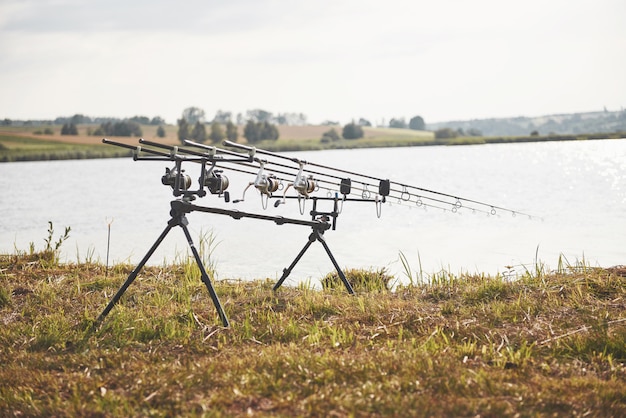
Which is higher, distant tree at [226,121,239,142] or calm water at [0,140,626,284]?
distant tree at [226,121,239,142]

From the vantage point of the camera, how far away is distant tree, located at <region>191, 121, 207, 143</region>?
89.7 meters

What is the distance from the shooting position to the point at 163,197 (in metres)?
34.1

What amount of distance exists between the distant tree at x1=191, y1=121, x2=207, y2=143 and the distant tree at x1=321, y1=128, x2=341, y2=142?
1575 cm

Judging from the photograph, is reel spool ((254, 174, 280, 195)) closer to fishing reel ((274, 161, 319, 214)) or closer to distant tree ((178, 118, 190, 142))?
fishing reel ((274, 161, 319, 214))

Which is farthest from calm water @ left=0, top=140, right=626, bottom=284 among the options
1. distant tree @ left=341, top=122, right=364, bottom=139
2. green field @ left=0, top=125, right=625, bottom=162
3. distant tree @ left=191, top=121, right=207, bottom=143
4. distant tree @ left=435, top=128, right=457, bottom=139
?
distant tree @ left=435, top=128, right=457, bottom=139

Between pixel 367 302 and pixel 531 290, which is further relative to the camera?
pixel 531 290

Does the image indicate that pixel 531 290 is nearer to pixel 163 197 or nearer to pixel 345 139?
pixel 163 197

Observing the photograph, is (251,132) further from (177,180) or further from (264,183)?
(177,180)

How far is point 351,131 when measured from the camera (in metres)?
103

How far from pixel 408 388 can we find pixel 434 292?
3670 mm

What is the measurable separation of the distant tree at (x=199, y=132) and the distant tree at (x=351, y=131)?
20937mm

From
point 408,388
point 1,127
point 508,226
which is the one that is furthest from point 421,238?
point 1,127

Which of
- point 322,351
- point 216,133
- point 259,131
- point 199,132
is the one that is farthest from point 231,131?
point 322,351

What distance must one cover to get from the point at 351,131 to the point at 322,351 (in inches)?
3846
